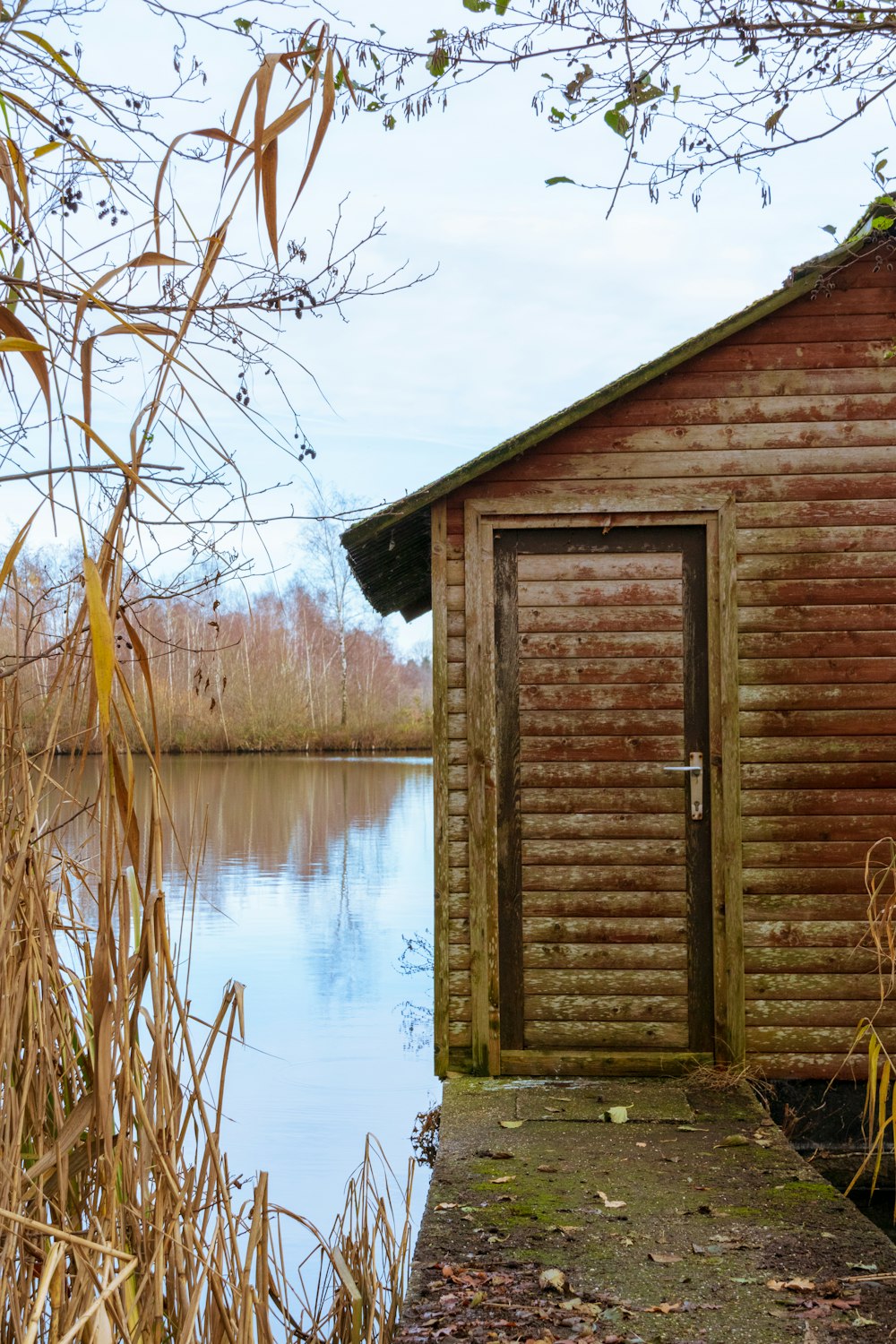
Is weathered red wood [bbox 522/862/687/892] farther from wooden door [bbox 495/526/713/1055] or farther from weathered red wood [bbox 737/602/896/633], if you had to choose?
weathered red wood [bbox 737/602/896/633]

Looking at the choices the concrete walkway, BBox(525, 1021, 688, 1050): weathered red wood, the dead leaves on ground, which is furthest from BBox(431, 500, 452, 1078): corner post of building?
the dead leaves on ground

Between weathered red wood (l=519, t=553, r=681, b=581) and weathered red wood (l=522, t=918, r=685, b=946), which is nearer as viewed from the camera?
weathered red wood (l=522, t=918, r=685, b=946)

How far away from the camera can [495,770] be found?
18.2 feet

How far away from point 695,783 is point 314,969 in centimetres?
889

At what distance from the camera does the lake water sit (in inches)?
311

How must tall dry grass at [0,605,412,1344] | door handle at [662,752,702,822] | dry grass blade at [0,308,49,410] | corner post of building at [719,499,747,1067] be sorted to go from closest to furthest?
1. dry grass blade at [0,308,49,410]
2. tall dry grass at [0,605,412,1344]
3. corner post of building at [719,499,747,1067]
4. door handle at [662,752,702,822]

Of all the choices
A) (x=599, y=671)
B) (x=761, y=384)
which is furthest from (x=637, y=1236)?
(x=761, y=384)

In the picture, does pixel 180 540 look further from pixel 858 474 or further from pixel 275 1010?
pixel 275 1010

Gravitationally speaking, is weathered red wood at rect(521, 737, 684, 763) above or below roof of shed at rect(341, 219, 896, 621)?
below

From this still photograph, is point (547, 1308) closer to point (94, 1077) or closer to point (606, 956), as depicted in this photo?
point (94, 1077)

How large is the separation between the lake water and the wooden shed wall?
2001mm

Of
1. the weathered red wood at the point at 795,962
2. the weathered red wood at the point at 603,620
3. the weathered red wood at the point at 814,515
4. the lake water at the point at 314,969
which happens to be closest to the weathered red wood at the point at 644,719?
the weathered red wood at the point at 603,620

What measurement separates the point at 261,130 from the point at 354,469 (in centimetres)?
4286

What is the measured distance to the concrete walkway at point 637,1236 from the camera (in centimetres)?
307
